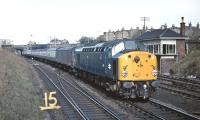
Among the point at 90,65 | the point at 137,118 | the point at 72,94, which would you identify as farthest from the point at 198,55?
the point at 137,118

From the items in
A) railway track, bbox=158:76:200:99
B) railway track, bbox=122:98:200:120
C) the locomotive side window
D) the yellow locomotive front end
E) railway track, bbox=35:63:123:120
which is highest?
the locomotive side window

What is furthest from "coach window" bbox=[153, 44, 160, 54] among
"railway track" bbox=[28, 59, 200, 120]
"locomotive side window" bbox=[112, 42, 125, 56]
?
"locomotive side window" bbox=[112, 42, 125, 56]

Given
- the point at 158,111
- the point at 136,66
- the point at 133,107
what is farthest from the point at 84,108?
the point at 158,111

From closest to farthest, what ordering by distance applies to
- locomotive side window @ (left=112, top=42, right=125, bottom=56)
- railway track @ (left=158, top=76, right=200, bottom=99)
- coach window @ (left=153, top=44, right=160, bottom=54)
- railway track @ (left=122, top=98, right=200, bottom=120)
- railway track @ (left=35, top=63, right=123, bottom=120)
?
railway track @ (left=122, top=98, right=200, bottom=120)
railway track @ (left=35, top=63, right=123, bottom=120)
locomotive side window @ (left=112, top=42, right=125, bottom=56)
railway track @ (left=158, top=76, right=200, bottom=99)
coach window @ (left=153, top=44, right=160, bottom=54)

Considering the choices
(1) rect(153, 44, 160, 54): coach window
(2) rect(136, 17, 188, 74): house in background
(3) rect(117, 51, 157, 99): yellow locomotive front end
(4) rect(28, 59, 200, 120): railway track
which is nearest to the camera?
(4) rect(28, 59, 200, 120): railway track

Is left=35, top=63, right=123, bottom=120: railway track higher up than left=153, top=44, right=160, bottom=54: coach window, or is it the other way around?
left=153, top=44, right=160, bottom=54: coach window

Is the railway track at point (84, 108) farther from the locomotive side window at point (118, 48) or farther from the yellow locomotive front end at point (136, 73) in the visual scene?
the locomotive side window at point (118, 48)

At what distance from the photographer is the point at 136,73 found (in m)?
20.6

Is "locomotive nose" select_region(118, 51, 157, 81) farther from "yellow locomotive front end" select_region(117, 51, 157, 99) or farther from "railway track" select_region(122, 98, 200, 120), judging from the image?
"railway track" select_region(122, 98, 200, 120)

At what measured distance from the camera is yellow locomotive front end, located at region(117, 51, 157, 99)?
66.6 ft

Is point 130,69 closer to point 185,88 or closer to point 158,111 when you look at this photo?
point 158,111

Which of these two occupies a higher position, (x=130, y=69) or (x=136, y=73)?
(x=130, y=69)

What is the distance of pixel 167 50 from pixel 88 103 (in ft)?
89.2

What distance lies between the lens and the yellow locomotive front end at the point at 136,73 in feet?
66.6
